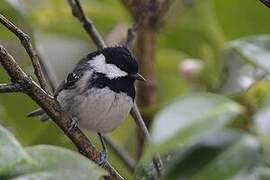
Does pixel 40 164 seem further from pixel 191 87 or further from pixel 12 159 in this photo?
pixel 191 87

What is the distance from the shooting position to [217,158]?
24.5 inches

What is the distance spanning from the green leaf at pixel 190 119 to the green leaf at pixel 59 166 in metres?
0.12

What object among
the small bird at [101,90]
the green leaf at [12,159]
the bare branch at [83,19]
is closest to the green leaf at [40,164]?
the green leaf at [12,159]

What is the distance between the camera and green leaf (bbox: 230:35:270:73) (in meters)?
0.71

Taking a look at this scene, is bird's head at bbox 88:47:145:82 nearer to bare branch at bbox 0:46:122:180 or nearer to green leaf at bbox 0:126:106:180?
bare branch at bbox 0:46:122:180

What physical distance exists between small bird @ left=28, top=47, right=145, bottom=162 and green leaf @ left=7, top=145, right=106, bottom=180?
1318 mm

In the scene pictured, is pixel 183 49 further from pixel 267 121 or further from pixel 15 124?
pixel 267 121

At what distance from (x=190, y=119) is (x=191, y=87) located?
61.5 inches

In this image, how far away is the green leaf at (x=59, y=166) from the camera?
0.65m

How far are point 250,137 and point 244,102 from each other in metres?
0.76

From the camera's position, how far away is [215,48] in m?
2.01

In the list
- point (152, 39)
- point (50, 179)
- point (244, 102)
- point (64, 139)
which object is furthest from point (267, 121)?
point (152, 39)

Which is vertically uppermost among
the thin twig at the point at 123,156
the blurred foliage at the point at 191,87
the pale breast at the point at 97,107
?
the blurred foliage at the point at 191,87

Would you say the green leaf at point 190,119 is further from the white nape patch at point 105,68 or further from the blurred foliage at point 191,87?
the white nape patch at point 105,68
